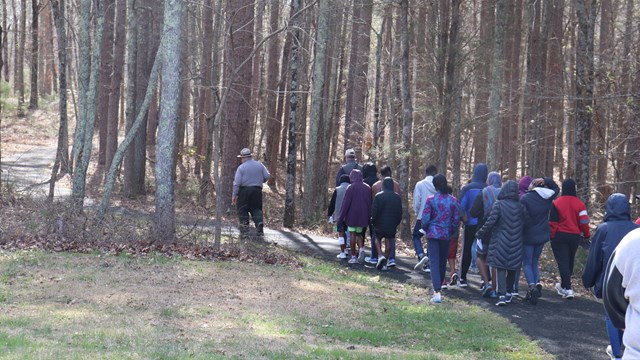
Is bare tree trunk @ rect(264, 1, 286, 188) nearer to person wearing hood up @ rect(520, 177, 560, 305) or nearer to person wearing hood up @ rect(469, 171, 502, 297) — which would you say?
person wearing hood up @ rect(469, 171, 502, 297)

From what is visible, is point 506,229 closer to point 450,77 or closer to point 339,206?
point 339,206

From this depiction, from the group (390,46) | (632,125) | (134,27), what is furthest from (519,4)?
(134,27)

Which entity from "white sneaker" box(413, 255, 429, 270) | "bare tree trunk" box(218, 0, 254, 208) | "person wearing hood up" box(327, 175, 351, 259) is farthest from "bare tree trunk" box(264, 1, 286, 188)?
"white sneaker" box(413, 255, 429, 270)

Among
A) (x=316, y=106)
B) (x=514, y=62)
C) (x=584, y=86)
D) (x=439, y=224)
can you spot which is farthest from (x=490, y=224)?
(x=514, y=62)

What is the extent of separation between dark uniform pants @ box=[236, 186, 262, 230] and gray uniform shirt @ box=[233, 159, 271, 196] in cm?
9

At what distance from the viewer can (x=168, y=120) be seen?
1551cm

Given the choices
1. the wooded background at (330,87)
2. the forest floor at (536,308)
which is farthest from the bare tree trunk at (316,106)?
the forest floor at (536,308)

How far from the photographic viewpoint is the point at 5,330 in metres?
8.88

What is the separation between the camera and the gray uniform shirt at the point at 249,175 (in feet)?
56.1

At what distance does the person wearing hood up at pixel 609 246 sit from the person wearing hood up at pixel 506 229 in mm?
3088

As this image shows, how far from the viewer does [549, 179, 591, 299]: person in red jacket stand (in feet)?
44.2

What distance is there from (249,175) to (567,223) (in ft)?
22.4

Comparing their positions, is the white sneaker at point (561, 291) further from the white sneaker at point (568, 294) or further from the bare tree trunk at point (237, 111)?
the bare tree trunk at point (237, 111)

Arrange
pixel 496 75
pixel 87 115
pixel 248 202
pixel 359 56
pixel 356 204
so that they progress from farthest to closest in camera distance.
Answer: pixel 359 56
pixel 496 75
pixel 87 115
pixel 248 202
pixel 356 204
